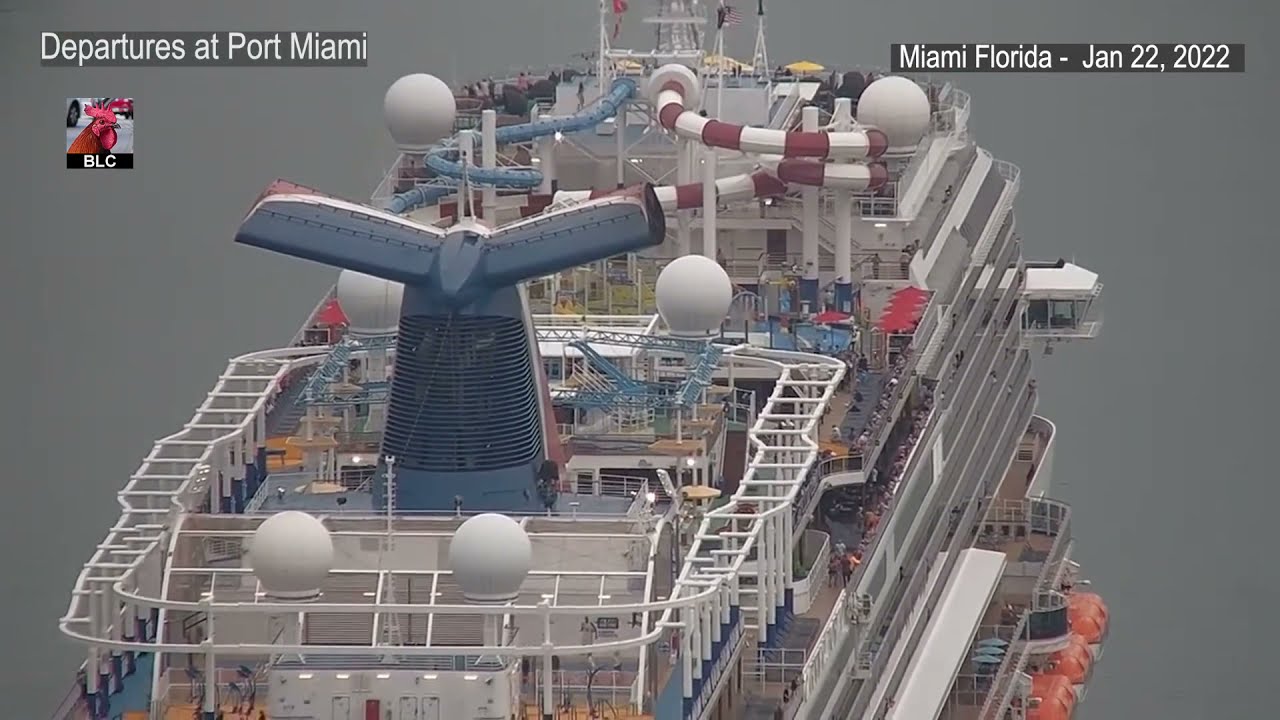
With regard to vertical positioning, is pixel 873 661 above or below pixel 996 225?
below

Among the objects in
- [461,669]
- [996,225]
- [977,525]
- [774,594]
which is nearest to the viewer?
[461,669]

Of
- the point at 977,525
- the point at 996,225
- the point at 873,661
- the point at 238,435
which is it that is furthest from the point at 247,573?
the point at 996,225

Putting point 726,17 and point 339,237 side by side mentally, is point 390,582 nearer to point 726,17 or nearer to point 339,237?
point 339,237

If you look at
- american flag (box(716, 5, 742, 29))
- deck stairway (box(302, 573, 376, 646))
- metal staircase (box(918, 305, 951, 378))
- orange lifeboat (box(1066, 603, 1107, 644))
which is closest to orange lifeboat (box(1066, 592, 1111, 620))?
orange lifeboat (box(1066, 603, 1107, 644))

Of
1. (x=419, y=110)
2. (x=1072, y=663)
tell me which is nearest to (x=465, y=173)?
(x=419, y=110)

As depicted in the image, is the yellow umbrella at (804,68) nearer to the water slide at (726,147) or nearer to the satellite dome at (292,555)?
the water slide at (726,147)

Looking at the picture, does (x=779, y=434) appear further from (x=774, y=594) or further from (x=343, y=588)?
(x=343, y=588)

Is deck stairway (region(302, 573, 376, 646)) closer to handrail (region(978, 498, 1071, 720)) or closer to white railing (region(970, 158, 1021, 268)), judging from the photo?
handrail (region(978, 498, 1071, 720))
